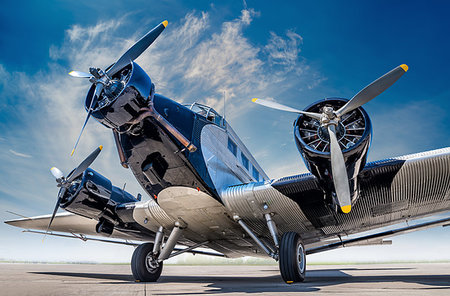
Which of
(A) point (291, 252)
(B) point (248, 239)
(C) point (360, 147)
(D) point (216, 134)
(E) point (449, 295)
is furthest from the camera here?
(B) point (248, 239)

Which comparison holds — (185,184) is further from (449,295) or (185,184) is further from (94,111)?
(449,295)

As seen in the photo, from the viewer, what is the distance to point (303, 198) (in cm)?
780

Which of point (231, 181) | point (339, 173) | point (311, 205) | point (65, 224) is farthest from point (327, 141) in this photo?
point (65, 224)

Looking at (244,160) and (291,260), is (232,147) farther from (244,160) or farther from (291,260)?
(291,260)

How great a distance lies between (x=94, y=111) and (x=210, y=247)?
23.9ft

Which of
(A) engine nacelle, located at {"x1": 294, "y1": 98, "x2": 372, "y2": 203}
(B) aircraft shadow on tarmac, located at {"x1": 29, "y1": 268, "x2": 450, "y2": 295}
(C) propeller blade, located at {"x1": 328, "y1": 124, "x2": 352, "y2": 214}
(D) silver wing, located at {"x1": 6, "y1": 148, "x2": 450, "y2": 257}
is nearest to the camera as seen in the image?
(B) aircraft shadow on tarmac, located at {"x1": 29, "y1": 268, "x2": 450, "y2": 295}

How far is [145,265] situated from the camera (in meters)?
9.27

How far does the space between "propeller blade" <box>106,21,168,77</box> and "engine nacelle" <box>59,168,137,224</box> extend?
4835 mm

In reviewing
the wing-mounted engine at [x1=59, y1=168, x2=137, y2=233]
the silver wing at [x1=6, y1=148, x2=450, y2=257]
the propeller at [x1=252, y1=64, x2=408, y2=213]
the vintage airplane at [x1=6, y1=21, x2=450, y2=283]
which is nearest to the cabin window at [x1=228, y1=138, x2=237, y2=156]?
the vintage airplane at [x1=6, y1=21, x2=450, y2=283]

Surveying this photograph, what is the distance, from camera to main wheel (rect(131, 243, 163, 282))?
9070 millimetres

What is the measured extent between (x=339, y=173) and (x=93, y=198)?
7855 mm

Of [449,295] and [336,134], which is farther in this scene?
[336,134]

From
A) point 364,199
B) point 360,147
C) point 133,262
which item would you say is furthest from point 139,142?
point 364,199

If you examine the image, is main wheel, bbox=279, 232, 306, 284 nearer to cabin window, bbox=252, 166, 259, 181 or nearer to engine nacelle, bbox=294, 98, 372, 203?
engine nacelle, bbox=294, 98, 372, 203
